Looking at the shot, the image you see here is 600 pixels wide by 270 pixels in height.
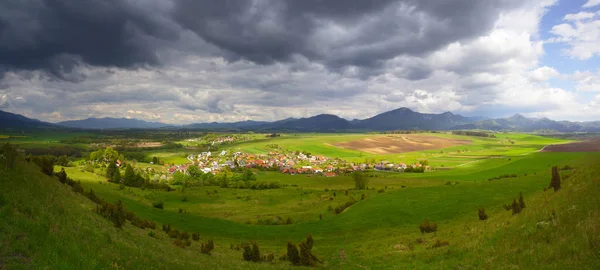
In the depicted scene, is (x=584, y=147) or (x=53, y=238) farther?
(x=584, y=147)

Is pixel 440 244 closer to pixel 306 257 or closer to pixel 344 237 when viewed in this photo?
pixel 306 257

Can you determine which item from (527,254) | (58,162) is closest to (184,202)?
(527,254)

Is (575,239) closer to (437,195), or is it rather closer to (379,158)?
(437,195)

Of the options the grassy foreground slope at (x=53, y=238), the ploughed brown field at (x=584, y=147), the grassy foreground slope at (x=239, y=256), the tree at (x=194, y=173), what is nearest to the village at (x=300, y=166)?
the tree at (x=194, y=173)

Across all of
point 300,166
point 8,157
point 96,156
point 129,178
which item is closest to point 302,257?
point 8,157

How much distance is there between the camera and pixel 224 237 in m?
36.6

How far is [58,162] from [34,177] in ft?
421

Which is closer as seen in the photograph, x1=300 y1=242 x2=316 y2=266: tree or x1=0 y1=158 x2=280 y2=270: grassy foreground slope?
x1=0 y1=158 x2=280 y2=270: grassy foreground slope

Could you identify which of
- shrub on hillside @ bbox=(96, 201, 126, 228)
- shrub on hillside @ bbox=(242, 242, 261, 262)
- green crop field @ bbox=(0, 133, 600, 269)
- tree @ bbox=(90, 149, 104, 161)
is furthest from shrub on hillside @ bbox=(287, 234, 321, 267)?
tree @ bbox=(90, 149, 104, 161)

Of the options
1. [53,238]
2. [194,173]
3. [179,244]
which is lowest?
[194,173]

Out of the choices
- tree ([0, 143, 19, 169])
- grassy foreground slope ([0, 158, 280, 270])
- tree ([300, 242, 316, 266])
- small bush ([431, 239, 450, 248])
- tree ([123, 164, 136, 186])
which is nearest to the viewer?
grassy foreground slope ([0, 158, 280, 270])

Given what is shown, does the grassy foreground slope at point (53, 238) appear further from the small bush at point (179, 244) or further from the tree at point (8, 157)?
the small bush at point (179, 244)

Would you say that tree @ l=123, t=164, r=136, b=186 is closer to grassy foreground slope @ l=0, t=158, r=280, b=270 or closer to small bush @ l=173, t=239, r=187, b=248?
small bush @ l=173, t=239, r=187, b=248

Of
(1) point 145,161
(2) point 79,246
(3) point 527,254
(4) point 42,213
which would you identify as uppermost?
(4) point 42,213
